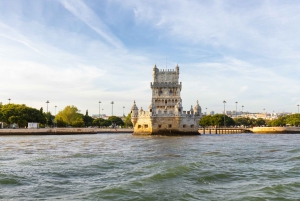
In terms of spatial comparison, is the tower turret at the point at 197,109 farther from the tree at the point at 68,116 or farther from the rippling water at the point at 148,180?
the tree at the point at 68,116

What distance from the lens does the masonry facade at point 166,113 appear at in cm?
6550

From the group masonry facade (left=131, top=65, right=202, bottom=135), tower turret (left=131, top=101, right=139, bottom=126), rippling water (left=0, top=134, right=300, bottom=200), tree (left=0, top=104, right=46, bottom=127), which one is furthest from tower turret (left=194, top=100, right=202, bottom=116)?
rippling water (left=0, top=134, right=300, bottom=200)

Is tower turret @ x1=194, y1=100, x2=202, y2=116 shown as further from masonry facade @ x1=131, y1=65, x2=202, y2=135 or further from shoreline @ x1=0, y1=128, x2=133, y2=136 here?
shoreline @ x1=0, y1=128, x2=133, y2=136

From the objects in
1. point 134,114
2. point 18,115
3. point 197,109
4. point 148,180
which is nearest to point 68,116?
point 18,115

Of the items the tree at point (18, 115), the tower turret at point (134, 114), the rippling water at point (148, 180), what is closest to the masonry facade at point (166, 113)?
the tower turret at point (134, 114)

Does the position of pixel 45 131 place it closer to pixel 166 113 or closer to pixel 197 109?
pixel 166 113

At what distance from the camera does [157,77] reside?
7594 cm

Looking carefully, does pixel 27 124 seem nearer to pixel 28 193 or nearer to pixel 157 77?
pixel 157 77

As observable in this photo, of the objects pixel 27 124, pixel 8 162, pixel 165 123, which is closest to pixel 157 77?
pixel 165 123

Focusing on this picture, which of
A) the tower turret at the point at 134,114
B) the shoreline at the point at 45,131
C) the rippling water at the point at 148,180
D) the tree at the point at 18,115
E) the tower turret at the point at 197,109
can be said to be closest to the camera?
the rippling water at the point at 148,180

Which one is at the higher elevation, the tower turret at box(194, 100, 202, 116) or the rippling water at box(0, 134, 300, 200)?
the tower turret at box(194, 100, 202, 116)

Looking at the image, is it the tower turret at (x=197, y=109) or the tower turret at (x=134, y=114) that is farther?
the tower turret at (x=134, y=114)

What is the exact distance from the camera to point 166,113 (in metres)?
65.7

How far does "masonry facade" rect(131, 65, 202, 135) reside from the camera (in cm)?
6550
